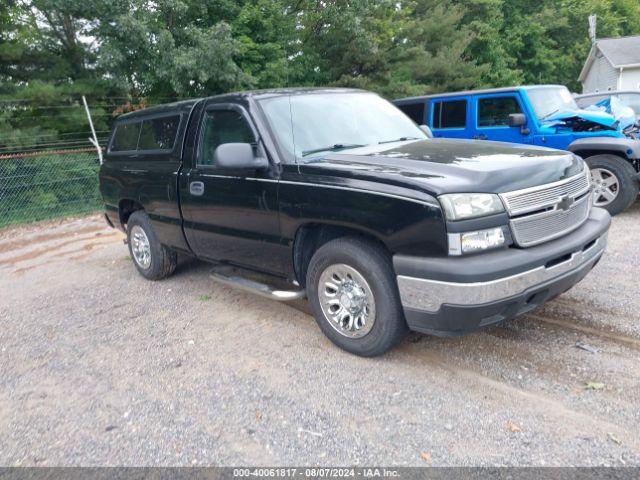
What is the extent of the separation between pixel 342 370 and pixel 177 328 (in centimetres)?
176

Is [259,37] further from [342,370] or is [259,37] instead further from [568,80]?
[568,80]

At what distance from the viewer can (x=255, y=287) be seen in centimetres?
429

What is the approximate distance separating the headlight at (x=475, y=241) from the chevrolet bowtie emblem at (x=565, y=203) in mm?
611

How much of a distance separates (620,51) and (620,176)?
2645 cm

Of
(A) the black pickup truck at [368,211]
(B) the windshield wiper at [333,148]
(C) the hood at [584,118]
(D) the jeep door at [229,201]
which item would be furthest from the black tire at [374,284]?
(C) the hood at [584,118]

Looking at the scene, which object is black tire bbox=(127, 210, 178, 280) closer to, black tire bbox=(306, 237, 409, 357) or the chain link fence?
black tire bbox=(306, 237, 409, 357)

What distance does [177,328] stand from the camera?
455cm

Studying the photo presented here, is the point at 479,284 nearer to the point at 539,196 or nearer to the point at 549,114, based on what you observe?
the point at 539,196

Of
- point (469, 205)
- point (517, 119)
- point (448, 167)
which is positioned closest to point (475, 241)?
point (469, 205)

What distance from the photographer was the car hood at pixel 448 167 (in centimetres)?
311

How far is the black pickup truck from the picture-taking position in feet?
9.90

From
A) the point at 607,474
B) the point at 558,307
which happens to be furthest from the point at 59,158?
the point at 607,474

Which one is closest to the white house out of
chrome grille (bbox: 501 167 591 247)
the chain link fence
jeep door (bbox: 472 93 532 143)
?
jeep door (bbox: 472 93 532 143)

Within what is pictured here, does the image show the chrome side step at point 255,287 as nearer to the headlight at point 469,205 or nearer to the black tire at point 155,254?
the black tire at point 155,254
